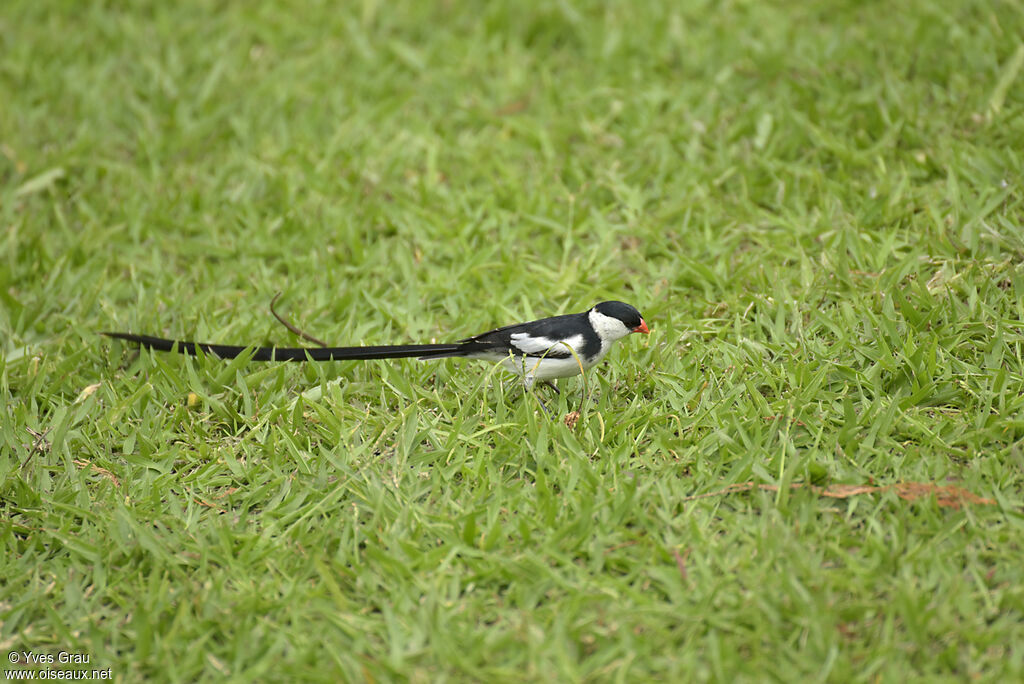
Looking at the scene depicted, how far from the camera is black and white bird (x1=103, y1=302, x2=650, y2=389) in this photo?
3418mm

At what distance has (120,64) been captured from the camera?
20.7 ft

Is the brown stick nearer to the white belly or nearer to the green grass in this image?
the green grass

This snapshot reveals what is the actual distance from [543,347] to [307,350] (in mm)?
1037

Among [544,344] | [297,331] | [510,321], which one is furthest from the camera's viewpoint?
[510,321]

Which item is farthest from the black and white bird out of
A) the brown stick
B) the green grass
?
the brown stick

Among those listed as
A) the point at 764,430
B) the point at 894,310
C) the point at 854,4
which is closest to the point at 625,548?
the point at 764,430

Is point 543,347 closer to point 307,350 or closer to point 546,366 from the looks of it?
point 546,366

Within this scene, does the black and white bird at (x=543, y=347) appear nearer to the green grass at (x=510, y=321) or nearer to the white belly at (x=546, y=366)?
the white belly at (x=546, y=366)

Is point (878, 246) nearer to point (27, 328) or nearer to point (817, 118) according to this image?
point (817, 118)

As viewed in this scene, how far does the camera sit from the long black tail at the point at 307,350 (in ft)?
11.7

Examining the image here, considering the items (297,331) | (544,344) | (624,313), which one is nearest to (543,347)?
(544,344)

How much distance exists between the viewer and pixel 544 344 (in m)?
3.44

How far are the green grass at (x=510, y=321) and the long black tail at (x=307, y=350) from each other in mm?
84

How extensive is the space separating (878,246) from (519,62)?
2.93 metres
